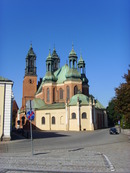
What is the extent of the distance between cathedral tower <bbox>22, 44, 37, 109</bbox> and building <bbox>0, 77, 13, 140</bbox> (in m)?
51.9

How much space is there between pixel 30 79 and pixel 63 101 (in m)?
19.1

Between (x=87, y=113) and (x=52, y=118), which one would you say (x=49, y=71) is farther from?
(x=87, y=113)

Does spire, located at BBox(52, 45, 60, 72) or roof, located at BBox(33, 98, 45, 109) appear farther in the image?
spire, located at BBox(52, 45, 60, 72)

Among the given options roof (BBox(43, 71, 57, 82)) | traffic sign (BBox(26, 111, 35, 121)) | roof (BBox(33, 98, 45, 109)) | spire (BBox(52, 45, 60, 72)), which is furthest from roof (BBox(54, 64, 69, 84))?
traffic sign (BBox(26, 111, 35, 121))

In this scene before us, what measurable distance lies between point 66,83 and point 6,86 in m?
38.6

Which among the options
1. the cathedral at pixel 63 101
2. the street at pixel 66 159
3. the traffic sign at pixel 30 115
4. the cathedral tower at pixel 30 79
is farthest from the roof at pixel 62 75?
the traffic sign at pixel 30 115

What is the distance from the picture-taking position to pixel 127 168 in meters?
7.70

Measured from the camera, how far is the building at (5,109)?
21.5m

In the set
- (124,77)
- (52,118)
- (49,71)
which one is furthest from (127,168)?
(49,71)

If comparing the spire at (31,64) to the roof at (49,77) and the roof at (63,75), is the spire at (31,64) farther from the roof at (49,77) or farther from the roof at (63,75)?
the roof at (49,77)

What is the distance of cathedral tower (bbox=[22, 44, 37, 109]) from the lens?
74188mm

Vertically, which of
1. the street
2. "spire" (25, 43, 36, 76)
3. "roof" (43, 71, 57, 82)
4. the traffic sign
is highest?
"spire" (25, 43, 36, 76)

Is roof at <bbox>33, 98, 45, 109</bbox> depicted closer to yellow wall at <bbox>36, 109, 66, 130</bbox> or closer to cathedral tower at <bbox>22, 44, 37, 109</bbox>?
yellow wall at <bbox>36, 109, 66, 130</bbox>

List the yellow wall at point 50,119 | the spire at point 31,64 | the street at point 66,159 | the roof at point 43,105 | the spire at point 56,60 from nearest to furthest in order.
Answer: the street at point 66,159 < the yellow wall at point 50,119 < the roof at point 43,105 < the spire at point 31,64 < the spire at point 56,60
